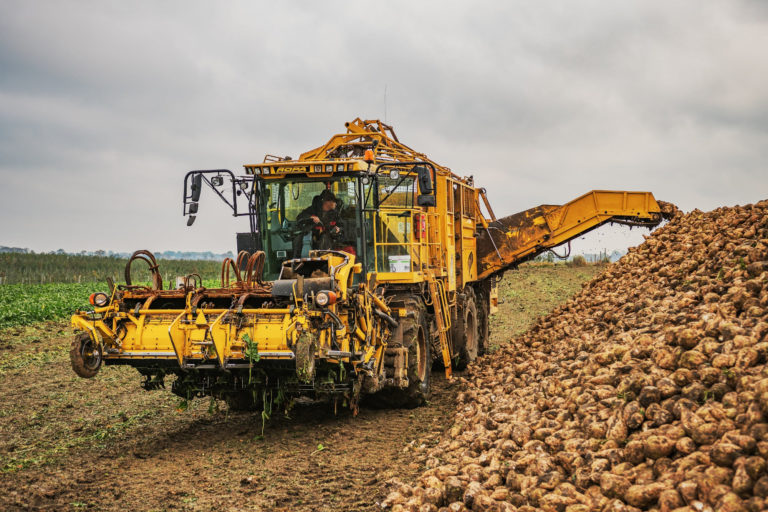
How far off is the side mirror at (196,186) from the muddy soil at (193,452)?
101 inches

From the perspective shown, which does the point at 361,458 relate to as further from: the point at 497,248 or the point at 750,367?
the point at 497,248

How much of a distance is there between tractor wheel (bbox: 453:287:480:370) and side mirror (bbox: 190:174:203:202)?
5.29 meters

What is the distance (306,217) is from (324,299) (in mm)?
2553

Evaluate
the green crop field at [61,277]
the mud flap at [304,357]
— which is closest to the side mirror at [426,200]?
the mud flap at [304,357]

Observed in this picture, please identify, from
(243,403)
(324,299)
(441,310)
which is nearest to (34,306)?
(243,403)

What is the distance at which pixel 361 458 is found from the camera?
693 cm

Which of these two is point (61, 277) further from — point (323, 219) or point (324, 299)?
point (324, 299)

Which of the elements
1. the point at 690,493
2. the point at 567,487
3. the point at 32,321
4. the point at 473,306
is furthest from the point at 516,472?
the point at 32,321

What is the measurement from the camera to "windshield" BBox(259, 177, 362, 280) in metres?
8.82

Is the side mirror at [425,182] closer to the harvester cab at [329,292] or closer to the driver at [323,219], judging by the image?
the harvester cab at [329,292]

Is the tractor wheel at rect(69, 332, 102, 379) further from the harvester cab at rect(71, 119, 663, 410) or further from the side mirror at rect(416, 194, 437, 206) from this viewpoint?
the side mirror at rect(416, 194, 437, 206)

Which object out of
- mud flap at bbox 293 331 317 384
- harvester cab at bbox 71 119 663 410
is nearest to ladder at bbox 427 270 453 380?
harvester cab at bbox 71 119 663 410

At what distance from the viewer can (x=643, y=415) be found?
195 inches

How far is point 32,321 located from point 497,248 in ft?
43.7
